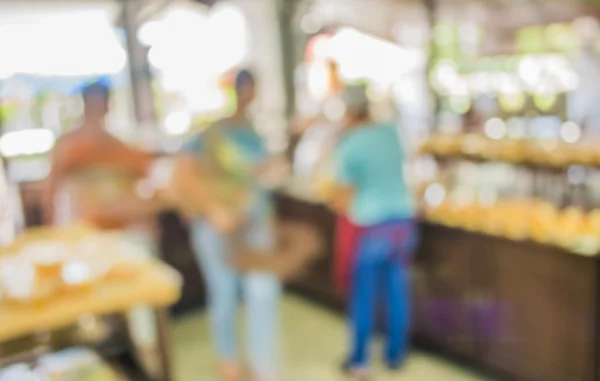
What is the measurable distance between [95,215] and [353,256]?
4.40 ft

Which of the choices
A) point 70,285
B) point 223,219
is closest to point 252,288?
point 223,219

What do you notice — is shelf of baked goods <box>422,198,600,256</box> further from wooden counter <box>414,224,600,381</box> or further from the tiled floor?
the tiled floor

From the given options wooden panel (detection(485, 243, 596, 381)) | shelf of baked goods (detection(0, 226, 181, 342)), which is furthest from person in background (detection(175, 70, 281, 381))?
wooden panel (detection(485, 243, 596, 381))

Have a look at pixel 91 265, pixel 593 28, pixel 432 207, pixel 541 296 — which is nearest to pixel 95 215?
pixel 91 265

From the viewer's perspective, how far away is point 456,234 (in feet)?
12.0

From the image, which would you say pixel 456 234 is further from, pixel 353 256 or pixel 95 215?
pixel 95 215

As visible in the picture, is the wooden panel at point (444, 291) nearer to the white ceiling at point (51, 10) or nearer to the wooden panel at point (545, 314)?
the wooden panel at point (545, 314)

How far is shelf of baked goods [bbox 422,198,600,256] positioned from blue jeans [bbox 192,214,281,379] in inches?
41.5

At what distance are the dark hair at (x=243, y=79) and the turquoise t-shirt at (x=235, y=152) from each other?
19 centimetres

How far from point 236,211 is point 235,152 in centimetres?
28

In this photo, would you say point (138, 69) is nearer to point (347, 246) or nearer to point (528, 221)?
point (347, 246)

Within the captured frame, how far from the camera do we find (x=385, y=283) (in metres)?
3.87

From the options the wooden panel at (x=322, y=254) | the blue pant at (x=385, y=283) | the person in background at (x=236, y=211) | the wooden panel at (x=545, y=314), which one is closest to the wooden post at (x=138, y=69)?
the wooden panel at (x=322, y=254)

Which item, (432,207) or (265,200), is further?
(432,207)
